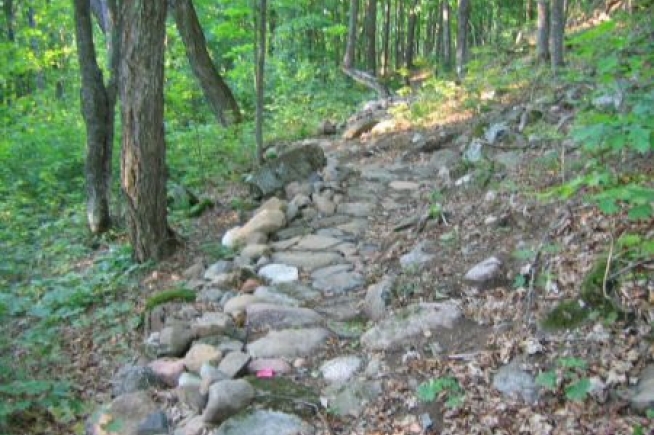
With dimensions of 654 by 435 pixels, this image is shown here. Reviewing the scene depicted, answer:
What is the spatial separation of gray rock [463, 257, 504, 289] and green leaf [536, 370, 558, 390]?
4.43 ft

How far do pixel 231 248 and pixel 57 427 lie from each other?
3302 millimetres

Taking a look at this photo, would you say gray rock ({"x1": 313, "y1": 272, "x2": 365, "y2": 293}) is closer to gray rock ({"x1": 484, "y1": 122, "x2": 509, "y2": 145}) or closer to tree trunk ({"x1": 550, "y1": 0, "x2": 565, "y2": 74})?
gray rock ({"x1": 484, "y1": 122, "x2": 509, "y2": 145})

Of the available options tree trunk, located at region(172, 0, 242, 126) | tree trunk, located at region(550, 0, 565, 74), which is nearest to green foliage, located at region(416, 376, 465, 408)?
tree trunk, located at region(550, 0, 565, 74)

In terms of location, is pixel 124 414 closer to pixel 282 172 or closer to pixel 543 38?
pixel 282 172

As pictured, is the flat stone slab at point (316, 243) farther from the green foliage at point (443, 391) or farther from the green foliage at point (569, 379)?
the green foliage at point (569, 379)

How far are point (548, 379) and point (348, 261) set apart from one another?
3341mm

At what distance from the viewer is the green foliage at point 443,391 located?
3.88 m

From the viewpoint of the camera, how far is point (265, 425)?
397 cm

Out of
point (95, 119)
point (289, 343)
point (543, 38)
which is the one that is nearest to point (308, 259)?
point (289, 343)

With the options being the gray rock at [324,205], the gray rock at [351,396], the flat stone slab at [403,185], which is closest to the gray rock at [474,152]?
the flat stone slab at [403,185]

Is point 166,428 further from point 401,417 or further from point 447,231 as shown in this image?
point 447,231

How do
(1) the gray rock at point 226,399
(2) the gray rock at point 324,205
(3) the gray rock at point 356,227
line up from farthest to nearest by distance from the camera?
(2) the gray rock at point 324,205 → (3) the gray rock at point 356,227 → (1) the gray rock at point 226,399

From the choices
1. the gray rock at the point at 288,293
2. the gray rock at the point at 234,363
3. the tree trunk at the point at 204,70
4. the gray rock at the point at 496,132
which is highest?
the tree trunk at the point at 204,70

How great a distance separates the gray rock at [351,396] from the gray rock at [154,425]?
1.07 meters
